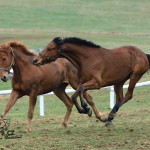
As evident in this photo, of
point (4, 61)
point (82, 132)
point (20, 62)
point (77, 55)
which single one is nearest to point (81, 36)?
point (20, 62)

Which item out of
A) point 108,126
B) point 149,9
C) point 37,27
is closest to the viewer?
point 108,126

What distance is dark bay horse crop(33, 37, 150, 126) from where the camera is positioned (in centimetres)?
1344

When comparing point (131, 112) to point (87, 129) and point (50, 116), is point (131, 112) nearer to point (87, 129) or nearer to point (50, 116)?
point (50, 116)

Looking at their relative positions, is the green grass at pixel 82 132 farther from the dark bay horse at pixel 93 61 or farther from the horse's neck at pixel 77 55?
the horse's neck at pixel 77 55

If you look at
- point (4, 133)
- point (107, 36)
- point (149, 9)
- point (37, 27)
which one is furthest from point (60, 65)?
point (149, 9)

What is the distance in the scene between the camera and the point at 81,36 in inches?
1576

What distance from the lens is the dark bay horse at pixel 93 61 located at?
13.4m

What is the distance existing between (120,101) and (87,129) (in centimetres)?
147

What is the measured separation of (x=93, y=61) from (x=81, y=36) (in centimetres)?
2652

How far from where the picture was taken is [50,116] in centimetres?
1680

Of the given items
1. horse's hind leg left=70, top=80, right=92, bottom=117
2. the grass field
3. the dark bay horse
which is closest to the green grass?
the grass field

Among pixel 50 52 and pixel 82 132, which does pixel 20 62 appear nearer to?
pixel 50 52

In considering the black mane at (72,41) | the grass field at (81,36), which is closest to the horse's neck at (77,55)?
the black mane at (72,41)

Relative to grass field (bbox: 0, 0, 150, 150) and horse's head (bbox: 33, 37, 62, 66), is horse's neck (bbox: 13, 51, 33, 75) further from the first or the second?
grass field (bbox: 0, 0, 150, 150)
